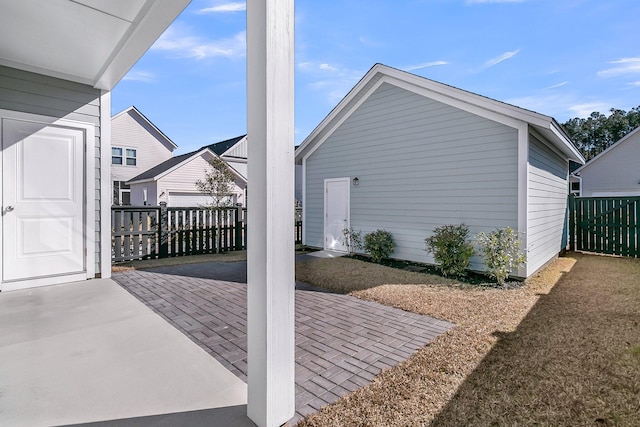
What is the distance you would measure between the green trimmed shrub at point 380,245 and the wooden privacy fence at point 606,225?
20.5 feet

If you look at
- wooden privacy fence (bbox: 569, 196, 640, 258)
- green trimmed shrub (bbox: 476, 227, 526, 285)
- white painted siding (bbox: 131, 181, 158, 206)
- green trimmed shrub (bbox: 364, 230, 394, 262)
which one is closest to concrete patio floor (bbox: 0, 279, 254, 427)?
green trimmed shrub (bbox: 476, 227, 526, 285)

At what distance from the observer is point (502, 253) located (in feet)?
16.7

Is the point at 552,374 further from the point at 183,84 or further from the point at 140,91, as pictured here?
the point at 140,91

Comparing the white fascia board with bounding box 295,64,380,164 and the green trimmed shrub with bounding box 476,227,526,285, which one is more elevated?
the white fascia board with bounding box 295,64,380,164

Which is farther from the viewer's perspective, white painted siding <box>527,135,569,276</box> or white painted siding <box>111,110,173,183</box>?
white painted siding <box>111,110,173,183</box>

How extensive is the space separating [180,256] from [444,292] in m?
6.20

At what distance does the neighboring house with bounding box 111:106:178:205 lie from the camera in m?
17.8

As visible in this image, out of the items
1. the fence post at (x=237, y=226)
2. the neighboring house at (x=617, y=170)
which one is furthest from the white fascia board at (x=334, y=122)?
the neighboring house at (x=617, y=170)

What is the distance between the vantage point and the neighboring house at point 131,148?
1780 centimetres

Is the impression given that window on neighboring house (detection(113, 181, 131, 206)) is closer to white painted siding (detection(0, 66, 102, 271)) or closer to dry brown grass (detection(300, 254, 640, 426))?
white painted siding (detection(0, 66, 102, 271))

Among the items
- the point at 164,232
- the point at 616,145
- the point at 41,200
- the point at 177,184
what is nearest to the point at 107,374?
the point at 41,200

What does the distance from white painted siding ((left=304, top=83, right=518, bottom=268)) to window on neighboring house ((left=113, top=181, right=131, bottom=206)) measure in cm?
1459

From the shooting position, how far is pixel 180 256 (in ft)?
25.0

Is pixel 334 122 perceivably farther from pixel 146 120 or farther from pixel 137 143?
pixel 137 143
